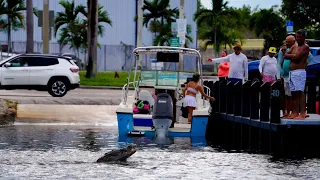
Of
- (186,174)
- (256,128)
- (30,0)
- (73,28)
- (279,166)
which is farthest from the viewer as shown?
(73,28)

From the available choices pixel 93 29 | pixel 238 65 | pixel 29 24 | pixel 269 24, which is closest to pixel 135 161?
pixel 238 65

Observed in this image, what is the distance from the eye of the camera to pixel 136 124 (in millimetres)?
22078

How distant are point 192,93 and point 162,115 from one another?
1.73m

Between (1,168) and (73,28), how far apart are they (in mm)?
50265

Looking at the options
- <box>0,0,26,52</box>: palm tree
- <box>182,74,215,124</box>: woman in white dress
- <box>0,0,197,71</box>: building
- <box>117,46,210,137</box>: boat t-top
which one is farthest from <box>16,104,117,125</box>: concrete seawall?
<box>0,0,197,71</box>: building

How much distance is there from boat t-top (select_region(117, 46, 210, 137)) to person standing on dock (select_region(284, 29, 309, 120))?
121 inches

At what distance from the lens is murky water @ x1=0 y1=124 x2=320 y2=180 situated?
15708mm

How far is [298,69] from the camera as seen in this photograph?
19172mm

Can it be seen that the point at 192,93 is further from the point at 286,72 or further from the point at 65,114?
the point at 65,114

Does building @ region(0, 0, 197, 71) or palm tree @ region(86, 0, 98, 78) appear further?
building @ region(0, 0, 197, 71)

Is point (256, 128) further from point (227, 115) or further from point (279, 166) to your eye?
point (279, 166)

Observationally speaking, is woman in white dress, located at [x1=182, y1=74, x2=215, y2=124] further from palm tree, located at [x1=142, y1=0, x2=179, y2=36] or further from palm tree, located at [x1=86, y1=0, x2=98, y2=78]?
palm tree, located at [x1=142, y1=0, x2=179, y2=36]

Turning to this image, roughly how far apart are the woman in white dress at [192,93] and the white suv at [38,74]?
11769 millimetres

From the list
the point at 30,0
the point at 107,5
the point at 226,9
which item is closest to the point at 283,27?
the point at 226,9
